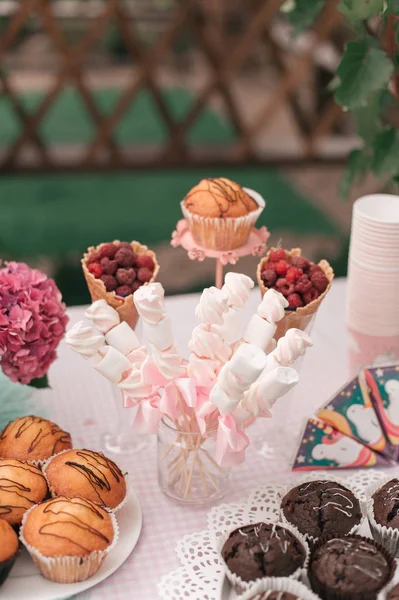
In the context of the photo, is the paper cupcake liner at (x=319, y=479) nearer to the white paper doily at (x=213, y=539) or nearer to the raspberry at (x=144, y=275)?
the white paper doily at (x=213, y=539)

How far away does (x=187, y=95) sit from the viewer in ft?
22.5

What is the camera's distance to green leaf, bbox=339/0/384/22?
129cm

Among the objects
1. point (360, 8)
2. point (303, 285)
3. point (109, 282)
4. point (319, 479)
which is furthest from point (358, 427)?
point (360, 8)

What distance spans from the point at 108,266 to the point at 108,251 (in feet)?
0.14

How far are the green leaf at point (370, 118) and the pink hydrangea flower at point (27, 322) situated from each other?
0.79m

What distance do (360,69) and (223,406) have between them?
0.77 meters

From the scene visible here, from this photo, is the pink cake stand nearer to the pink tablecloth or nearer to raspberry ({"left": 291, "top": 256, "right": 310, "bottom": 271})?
raspberry ({"left": 291, "top": 256, "right": 310, "bottom": 271})

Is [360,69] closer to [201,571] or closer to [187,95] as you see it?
[201,571]

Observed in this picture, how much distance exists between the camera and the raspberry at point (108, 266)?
117cm

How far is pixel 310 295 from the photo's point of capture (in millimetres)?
1139

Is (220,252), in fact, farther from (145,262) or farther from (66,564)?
(66,564)

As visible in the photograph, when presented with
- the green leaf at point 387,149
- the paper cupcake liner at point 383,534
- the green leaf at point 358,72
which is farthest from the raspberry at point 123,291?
the green leaf at point 387,149

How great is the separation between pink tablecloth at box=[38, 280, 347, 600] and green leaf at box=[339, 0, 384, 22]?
594mm

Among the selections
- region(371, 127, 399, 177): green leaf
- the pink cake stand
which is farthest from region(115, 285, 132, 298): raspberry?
region(371, 127, 399, 177): green leaf
